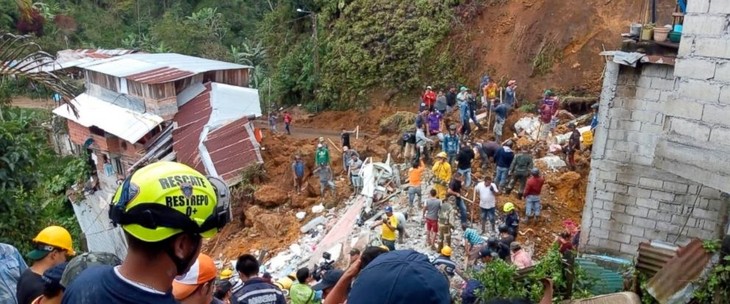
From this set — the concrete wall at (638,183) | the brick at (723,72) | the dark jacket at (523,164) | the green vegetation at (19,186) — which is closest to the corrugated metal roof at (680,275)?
the brick at (723,72)

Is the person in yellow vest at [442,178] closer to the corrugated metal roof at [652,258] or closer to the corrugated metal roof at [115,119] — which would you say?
the corrugated metal roof at [652,258]

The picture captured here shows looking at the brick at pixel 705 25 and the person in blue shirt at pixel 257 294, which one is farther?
the brick at pixel 705 25

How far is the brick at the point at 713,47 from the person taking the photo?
4871 mm

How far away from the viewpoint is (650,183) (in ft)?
26.3

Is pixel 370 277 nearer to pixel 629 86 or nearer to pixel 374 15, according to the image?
pixel 629 86

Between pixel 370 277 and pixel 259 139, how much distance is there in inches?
664

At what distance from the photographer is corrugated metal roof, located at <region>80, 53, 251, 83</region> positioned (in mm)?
17719

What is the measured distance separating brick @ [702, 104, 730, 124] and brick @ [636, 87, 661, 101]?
2790 mm

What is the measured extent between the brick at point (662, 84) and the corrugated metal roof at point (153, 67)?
13.6 m

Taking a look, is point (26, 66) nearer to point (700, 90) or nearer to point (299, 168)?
point (700, 90)

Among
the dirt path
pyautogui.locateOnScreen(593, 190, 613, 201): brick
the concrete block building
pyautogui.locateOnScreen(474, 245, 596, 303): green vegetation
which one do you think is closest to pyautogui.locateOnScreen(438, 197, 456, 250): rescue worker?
the concrete block building

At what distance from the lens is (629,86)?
794 centimetres

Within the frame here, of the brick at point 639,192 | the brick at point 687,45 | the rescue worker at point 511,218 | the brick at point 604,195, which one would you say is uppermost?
the brick at point 687,45

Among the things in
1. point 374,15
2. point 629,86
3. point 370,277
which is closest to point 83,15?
point 374,15
